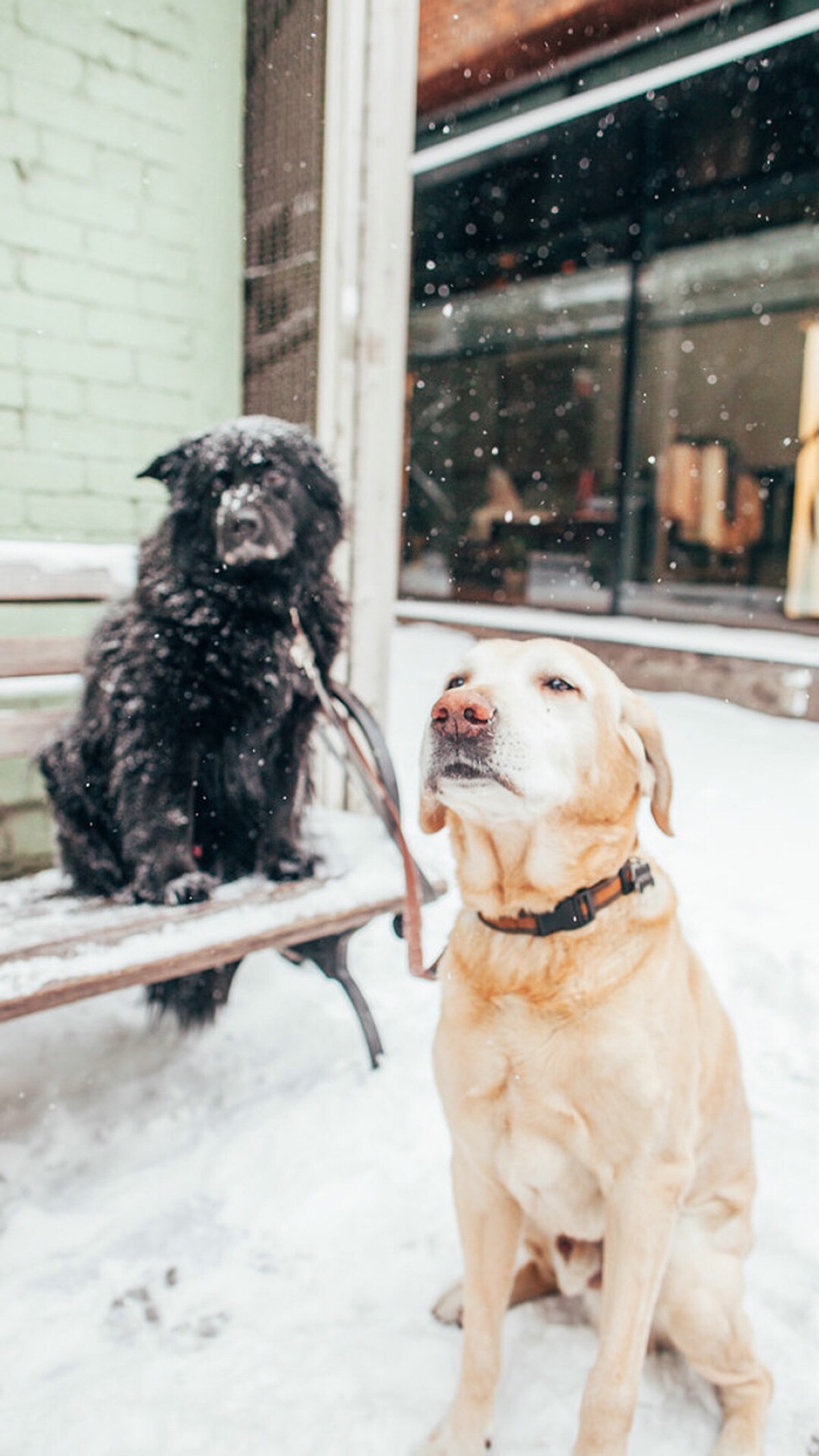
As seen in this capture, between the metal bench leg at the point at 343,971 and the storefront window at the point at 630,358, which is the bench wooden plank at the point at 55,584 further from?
the storefront window at the point at 630,358

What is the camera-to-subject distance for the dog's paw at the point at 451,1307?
153 cm

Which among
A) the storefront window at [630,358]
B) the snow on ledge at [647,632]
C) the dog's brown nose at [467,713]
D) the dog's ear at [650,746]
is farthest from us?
the storefront window at [630,358]

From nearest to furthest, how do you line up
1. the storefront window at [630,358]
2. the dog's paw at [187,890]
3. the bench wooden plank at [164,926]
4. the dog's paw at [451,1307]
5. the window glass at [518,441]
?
the dog's paw at [451,1307]
the bench wooden plank at [164,926]
the dog's paw at [187,890]
the storefront window at [630,358]
the window glass at [518,441]

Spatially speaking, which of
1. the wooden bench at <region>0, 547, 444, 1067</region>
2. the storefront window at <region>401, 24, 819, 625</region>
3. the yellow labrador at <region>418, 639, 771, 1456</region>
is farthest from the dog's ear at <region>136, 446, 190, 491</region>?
the storefront window at <region>401, 24, 819, 625</region>

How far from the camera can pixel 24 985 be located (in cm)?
160

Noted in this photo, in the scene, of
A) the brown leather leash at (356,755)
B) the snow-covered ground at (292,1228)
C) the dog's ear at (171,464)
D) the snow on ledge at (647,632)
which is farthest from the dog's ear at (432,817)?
the snow on ledge at (647,632)

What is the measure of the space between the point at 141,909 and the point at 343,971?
545 mm

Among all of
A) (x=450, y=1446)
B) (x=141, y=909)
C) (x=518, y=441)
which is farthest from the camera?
(x=518, y=441)

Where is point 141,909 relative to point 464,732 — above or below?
below

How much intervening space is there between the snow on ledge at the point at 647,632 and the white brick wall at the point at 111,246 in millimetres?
2330

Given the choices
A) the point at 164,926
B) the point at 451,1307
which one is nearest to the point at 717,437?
the point at 164,926

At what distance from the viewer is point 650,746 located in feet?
3.80

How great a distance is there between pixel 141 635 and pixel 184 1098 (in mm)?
1112

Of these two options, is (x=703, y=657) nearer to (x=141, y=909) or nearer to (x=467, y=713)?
(x=141, y=909)
